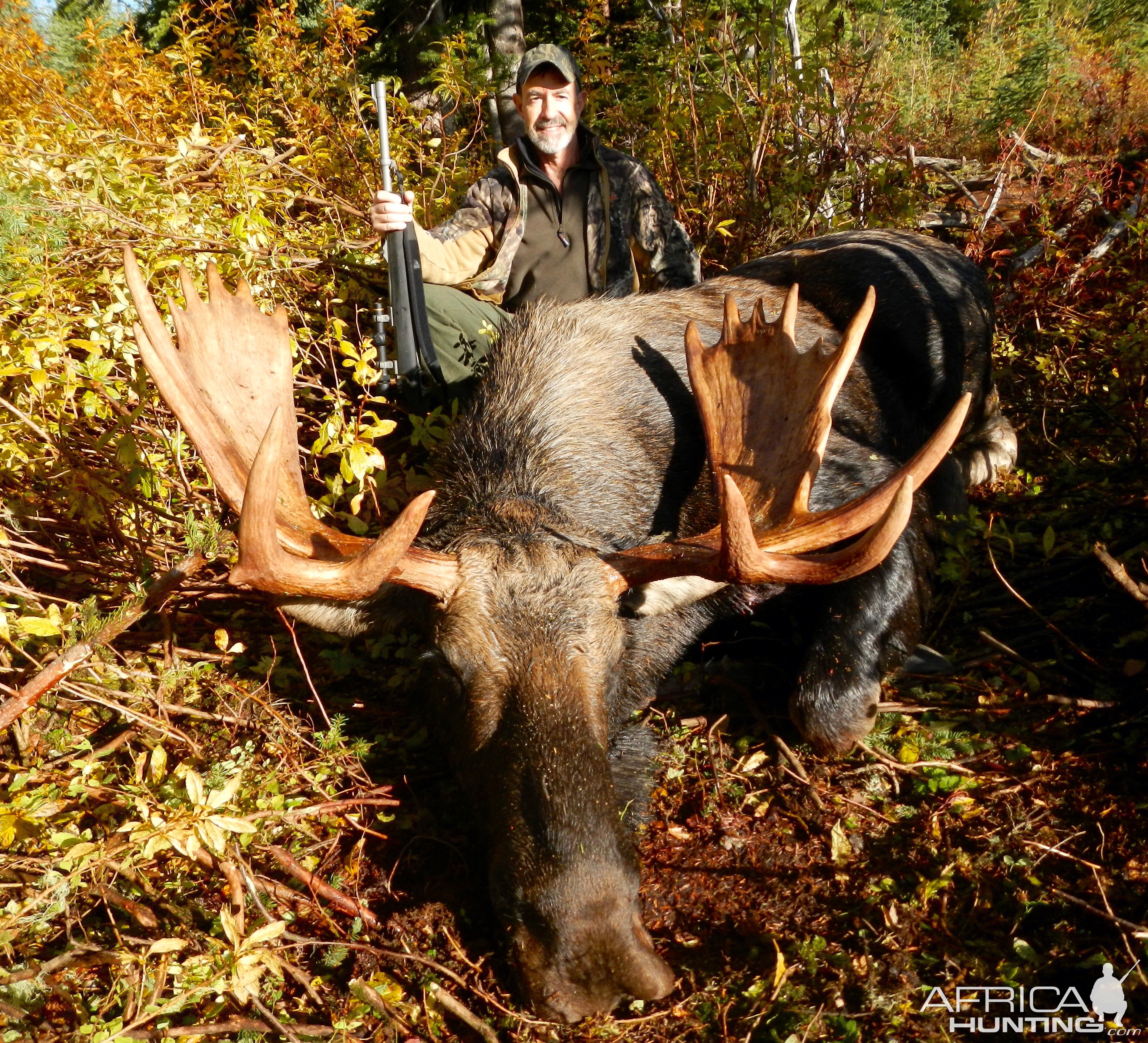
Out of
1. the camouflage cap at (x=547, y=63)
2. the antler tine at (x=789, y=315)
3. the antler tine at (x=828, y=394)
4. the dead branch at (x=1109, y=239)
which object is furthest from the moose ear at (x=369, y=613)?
the dead branch at (x=1109, y=239)

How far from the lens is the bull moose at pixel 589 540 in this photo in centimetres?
265

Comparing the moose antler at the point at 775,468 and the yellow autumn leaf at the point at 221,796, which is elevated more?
the moose antler at the point at 775,468

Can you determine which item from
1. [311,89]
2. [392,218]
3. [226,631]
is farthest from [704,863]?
[311,89]

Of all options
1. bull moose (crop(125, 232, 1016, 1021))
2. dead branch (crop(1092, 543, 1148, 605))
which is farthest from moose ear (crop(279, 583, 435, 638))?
dead branch (crop(1092, 543, 1148, 605))

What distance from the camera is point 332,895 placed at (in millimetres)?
3152

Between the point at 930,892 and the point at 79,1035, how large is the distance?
9.03 ft

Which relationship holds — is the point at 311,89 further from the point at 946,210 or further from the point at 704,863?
the point at 704,863

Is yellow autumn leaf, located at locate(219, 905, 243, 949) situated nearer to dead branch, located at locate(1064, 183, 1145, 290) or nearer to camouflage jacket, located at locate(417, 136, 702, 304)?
camouflage jacket, located at locate(417, 136, 702, 304)

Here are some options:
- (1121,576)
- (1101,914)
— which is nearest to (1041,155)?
(1121,576)

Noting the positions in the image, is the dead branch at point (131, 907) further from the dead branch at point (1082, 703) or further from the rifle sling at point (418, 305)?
the dead branch at point (1082, 703)

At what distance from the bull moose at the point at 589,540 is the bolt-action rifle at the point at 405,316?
97 centimetres

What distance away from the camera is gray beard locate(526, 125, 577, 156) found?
568 cm

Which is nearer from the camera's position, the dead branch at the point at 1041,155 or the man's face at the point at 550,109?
the man's face at the point at 550,109

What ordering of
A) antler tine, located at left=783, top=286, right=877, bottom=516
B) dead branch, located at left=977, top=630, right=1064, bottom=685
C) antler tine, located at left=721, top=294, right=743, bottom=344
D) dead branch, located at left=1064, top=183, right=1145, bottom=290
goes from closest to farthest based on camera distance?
antler tine, located at left=783, top=286, right=877, bottom=516
dead branch, located at left=977, top=630, right=1064, bottom=685
antler tine, located at left=721, top=294, right=743, bottom=344
dead branch, located at left=1064, top=183, right=1145, bottom=290
